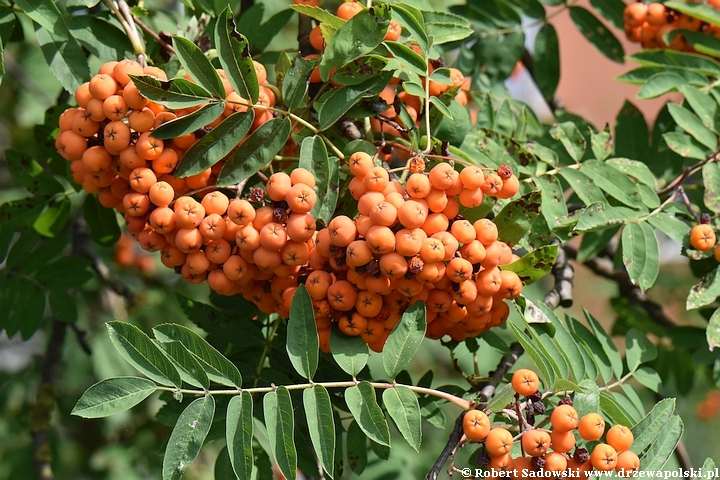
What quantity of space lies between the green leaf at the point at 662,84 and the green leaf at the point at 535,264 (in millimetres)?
864

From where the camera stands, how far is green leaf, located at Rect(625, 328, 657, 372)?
7.16 ft

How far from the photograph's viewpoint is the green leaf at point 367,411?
63.2 inches

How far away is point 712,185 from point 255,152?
133cm

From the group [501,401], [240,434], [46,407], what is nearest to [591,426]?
[501,401]

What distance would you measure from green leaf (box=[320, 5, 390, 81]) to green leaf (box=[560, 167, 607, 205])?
0.78 meters

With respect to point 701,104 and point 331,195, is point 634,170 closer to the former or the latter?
point 701,104

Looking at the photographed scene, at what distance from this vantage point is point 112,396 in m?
1.57

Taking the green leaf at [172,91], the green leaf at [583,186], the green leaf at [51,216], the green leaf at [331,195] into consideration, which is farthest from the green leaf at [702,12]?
the green leaf at [51,216]

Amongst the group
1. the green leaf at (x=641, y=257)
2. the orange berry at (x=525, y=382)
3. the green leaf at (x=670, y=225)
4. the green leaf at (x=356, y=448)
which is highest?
the green leaf at (x=670, y=225)

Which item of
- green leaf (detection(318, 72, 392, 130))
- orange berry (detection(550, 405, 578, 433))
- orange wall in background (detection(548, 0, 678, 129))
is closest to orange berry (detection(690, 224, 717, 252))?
orange berry (detection(550, 405, 578, 433))

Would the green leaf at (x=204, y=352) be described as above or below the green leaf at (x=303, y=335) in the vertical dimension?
below

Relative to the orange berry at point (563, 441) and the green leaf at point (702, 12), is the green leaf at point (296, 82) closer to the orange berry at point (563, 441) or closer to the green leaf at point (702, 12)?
the orange berry at point (563, 441)

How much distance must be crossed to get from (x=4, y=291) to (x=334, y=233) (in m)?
1.43

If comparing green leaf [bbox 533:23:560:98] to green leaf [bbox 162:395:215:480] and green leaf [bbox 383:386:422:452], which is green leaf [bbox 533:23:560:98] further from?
green leaf [bbox 162:395:215:480]
